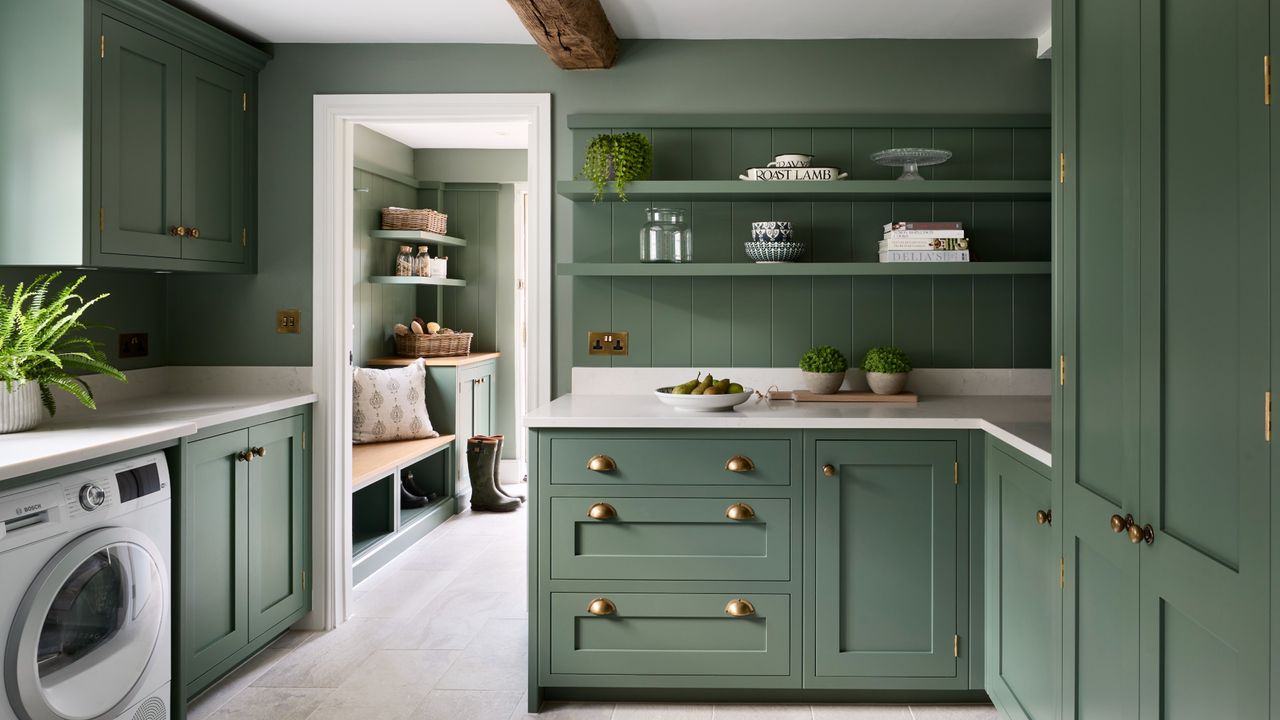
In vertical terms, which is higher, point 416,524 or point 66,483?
point 66,483

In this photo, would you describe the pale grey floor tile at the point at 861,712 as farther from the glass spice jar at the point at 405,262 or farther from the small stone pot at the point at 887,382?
the glass spice jar at the point at 405,262

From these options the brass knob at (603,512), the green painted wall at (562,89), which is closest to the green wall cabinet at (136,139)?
the green painted wall at (562,89)

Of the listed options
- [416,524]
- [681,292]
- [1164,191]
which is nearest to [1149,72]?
[1164,191]

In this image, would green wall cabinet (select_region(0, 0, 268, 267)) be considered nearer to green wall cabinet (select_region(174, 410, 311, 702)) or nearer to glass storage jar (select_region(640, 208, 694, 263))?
green wall cabinet (select_region(174, 410, 311, 702))

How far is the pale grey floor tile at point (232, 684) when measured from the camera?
8.87 ft

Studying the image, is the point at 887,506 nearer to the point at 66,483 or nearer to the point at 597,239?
the point at 597,239

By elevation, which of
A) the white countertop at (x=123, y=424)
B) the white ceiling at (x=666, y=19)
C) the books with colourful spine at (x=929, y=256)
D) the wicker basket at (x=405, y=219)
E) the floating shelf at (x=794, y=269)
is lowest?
the white countertop at (x=123, y=424)

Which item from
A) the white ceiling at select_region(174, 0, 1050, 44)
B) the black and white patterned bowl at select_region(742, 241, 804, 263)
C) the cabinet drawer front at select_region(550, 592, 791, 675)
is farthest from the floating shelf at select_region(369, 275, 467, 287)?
the cabinet drawer front at select_region(550, 592, 791, 675)

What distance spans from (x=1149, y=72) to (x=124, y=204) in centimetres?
267

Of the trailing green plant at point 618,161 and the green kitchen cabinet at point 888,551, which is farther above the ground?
the trailing green plant at point 618,161

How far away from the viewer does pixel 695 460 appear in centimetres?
268

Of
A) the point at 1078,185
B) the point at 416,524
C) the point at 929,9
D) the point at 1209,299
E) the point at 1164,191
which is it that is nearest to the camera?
the point at 1209,299

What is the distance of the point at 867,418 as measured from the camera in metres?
2.66

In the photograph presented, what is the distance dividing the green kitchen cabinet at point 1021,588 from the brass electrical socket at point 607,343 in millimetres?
1340
